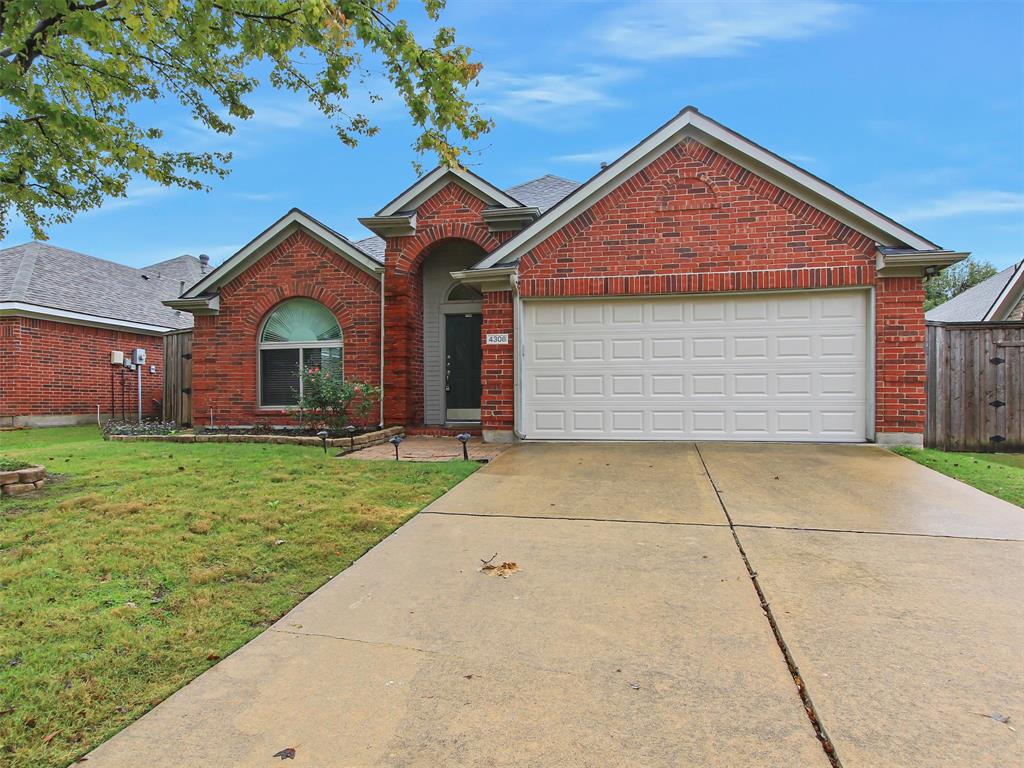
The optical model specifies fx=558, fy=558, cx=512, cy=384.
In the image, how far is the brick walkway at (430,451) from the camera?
7.73 m

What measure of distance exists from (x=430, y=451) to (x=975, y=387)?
341 inches

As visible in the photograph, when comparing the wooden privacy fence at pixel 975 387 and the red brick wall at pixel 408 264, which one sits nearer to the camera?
the wooden privacy fence at pixel 975 387

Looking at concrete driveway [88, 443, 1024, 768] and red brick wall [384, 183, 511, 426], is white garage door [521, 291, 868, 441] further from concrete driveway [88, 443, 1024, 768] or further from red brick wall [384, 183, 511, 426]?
concrete driveway [88, 443, 1024, 768]

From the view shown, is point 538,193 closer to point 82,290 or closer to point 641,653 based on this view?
point 641,653

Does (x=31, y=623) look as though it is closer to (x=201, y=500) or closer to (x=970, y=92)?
(x=201, y=500)

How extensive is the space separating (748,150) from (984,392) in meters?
5.39

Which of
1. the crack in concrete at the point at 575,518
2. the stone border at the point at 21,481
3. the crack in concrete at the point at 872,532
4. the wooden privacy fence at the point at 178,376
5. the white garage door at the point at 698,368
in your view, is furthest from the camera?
the wooden privacy fence at the point at 178,376

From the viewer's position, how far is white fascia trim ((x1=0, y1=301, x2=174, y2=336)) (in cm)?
1375

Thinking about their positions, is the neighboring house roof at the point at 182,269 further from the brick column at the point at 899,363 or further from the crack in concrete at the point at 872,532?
the crack in concrete at the point at 872,532

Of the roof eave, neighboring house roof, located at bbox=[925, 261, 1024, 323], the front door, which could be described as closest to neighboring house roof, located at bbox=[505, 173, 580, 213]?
the front door

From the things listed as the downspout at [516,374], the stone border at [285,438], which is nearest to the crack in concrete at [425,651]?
the stone border at [285,438]

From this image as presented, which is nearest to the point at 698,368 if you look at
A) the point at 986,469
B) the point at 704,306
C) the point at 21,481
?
the point at 704,306

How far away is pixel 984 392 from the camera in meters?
8.87

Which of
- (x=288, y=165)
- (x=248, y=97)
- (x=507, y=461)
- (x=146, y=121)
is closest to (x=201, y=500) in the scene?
(x=507, y=461)
